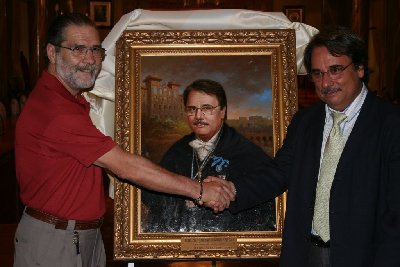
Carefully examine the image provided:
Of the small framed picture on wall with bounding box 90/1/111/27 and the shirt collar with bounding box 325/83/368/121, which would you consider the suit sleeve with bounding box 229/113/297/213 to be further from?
the small framed picture on wall with bounding box 90/1/111/27

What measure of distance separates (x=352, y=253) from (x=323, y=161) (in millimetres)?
413

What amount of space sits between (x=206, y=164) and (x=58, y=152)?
82 centimetres

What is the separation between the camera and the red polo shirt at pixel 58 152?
2744 millimetres

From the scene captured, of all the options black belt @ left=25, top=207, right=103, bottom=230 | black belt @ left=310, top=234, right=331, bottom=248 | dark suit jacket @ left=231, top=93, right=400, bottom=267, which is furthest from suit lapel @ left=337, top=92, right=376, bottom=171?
black belt @ left=25, top=207, right=103, bottom=230

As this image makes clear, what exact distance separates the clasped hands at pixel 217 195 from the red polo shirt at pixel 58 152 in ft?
Result: 1.80

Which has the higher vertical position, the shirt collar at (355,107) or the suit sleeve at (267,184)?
the shirt collar at (355,107)

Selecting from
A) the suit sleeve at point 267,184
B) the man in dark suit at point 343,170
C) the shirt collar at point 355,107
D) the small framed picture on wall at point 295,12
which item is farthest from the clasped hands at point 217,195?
the small framed picture on wall at point 295,12

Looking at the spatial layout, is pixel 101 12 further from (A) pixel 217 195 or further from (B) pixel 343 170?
(B) pixel 343 170

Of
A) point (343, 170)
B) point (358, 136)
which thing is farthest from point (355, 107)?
point (343, 170)

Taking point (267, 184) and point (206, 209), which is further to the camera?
point (206, 209)

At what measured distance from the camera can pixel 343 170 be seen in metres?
2.66

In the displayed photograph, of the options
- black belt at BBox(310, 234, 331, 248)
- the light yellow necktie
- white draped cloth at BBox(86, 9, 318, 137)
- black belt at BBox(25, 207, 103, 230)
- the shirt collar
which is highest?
white draped cloth at BBox(86, 9, 318, 137)

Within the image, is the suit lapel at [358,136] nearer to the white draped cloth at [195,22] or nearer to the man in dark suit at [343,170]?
the man in dark suit at [343,170]

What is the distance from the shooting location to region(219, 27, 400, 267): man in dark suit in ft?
8.42
